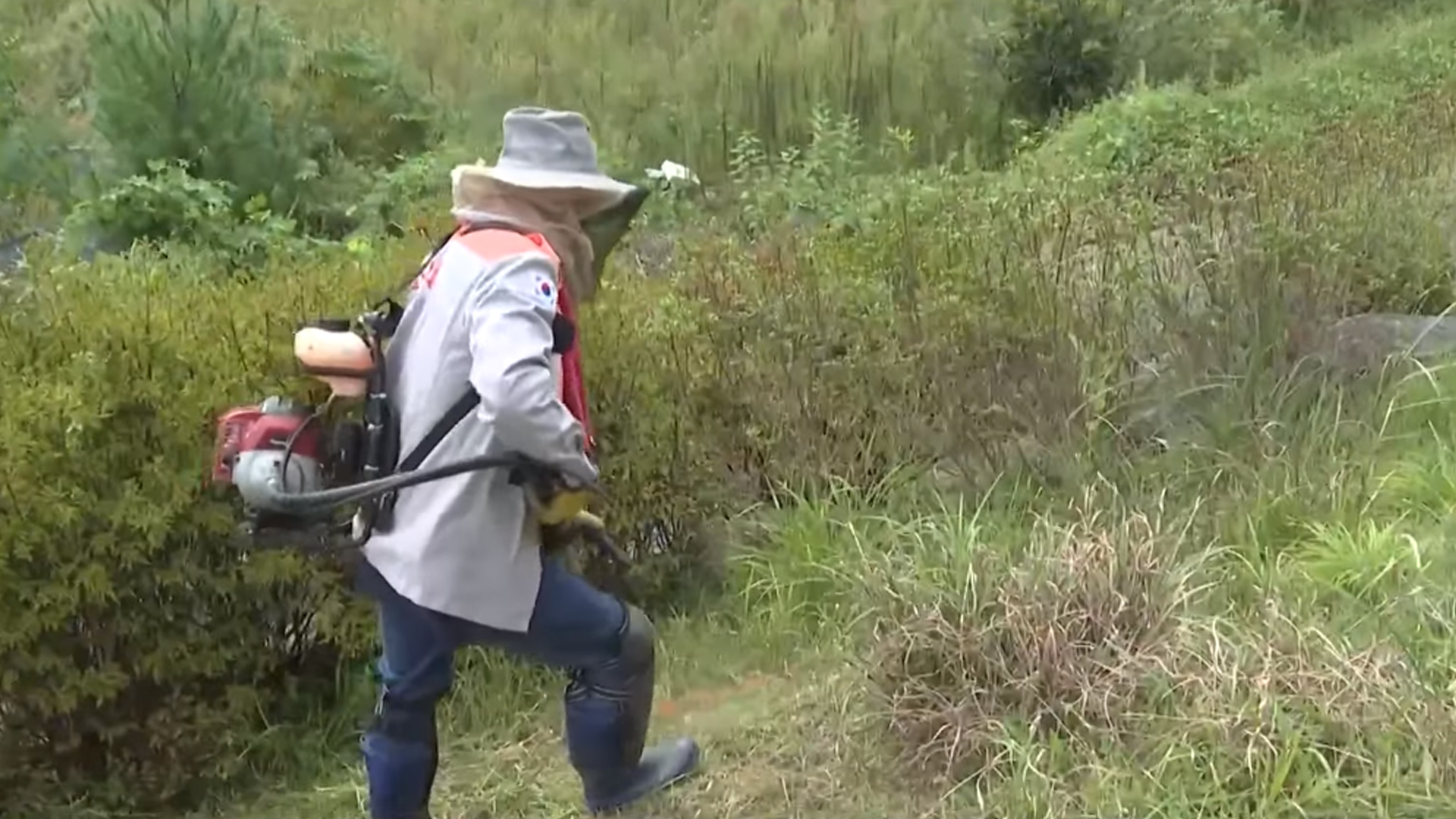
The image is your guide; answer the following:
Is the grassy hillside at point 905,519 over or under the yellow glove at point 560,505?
under

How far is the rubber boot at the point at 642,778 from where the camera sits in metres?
3.90

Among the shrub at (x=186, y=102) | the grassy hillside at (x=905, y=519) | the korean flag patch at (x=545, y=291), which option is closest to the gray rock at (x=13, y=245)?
the shrub at (x=186, y=102)

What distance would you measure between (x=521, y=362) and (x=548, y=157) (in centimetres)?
52

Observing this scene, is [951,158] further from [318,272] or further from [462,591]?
[462,591]

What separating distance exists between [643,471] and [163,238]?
4.68m

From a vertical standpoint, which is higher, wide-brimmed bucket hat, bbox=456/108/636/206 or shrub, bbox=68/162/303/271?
wide-brimmed bucket hat, bbox=456/108/636/206

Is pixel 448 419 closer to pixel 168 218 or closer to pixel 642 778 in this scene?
pixel 642 778

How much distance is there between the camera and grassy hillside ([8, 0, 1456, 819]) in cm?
377

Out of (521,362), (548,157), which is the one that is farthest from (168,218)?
(521,362)

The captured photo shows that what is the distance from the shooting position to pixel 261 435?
3338 mm

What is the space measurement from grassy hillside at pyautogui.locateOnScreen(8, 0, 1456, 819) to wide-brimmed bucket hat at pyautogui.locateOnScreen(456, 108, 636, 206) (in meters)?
1.38

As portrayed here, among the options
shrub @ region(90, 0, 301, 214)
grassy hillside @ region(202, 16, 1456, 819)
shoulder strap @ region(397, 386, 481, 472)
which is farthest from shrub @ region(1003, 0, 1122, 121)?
shoulder strap @ region(397, 386, 481, 472)

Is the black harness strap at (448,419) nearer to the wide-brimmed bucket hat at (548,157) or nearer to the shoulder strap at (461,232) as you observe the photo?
the shoulder strap at (461,232)

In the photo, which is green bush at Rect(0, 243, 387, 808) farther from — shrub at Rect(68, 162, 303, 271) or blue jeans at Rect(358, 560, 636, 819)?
shrub at Rect(68, 162, 303, 271)
